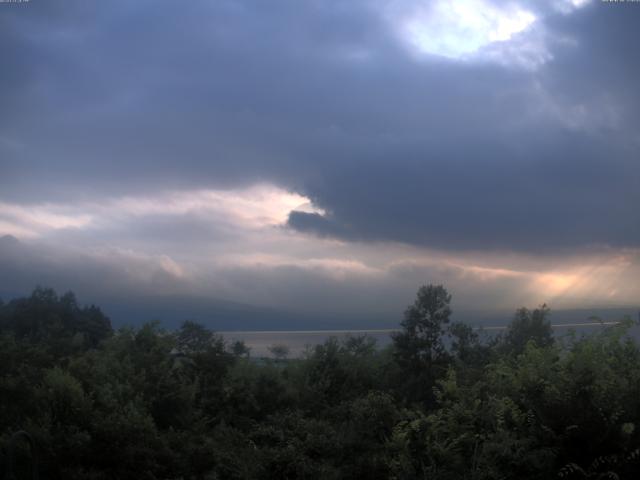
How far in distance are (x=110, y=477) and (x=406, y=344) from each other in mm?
16966

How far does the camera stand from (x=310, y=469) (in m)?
9.77

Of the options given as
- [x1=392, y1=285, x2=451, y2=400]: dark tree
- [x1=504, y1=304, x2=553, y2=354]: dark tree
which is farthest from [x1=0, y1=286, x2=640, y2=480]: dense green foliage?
[x1=504, y1=304, x2=553, y2=354]: dark tree

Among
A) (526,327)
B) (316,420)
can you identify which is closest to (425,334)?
(526,327)

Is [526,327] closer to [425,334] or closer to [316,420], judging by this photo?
[425,334]

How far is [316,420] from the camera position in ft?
43.1

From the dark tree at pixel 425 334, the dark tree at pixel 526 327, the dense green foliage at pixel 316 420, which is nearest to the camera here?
the dense green foliage at pixel 316 420

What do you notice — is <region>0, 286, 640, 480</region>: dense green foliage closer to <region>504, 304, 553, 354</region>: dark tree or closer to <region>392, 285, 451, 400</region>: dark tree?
<region>392, 285, 451, 400</region>: dark tree

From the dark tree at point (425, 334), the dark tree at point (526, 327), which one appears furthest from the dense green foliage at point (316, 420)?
the dark tree at point (526, 327)

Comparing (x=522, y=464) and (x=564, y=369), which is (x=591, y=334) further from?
(x=522, y=464)

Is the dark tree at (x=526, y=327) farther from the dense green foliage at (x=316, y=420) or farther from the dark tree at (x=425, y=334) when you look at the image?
A: the dense green foliage at (x=316, y=420)

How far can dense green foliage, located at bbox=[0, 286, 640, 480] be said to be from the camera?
7.81 metres

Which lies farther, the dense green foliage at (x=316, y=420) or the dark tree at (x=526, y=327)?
the dark tree at (x=526, y=327)

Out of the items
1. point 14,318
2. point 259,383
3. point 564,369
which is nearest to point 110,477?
point 564,369

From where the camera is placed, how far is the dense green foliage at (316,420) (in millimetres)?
7809
